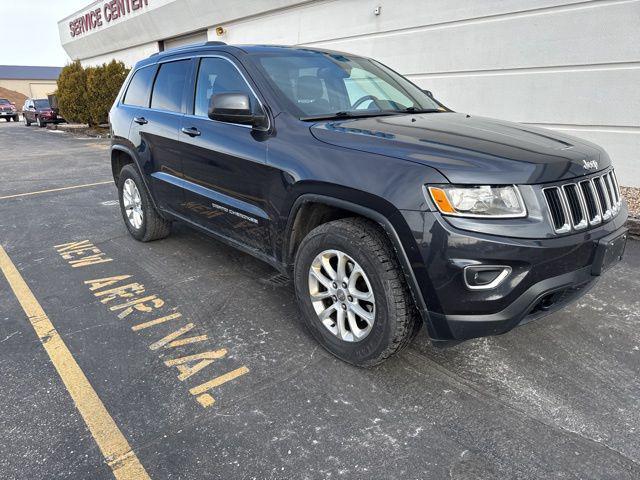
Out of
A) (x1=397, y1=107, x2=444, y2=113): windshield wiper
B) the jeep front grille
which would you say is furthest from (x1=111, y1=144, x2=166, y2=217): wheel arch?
the jeep front grille

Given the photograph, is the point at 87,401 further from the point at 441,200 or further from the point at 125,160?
the point at 125,160

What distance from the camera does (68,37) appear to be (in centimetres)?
2884

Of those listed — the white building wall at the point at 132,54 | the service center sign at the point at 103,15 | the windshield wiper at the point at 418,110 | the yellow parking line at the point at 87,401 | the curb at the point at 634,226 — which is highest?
the service center sign at the point at 103,15

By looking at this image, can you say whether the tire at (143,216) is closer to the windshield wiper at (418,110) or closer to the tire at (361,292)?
the tire at (361,292)

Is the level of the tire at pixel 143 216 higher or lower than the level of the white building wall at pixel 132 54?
lower

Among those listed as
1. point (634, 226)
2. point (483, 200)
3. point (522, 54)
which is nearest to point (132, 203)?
point (483, 200)

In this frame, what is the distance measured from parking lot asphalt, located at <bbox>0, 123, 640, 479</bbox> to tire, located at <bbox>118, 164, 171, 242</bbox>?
35.5 inches

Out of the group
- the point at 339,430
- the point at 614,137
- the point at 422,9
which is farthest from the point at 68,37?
the point at 339,430

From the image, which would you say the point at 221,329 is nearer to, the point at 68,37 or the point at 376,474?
the point at 376,474

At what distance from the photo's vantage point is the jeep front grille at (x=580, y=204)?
2.30m

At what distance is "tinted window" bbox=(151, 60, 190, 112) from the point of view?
405 cm

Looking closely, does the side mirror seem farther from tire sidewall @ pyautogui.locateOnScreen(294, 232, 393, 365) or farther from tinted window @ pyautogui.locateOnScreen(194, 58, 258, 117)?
tire sidewall @ pyautogui.locateOnScreen(294, 232, 393, 365)

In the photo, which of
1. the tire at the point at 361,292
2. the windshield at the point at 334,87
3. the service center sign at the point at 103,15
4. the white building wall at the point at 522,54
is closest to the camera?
the tire at the point at 361,292

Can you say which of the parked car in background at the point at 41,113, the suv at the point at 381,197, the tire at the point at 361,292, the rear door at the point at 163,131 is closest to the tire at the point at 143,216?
the rear door at the point at 163,131
